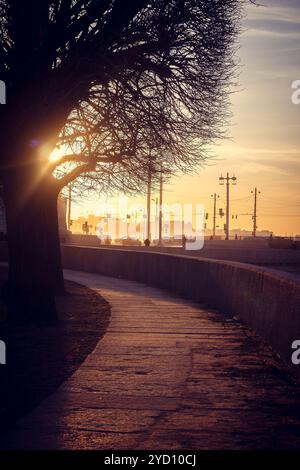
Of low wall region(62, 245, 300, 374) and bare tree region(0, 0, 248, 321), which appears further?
bare tree region(0, 0, 248, 321)

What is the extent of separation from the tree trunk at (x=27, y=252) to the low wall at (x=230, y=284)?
3.73 meters

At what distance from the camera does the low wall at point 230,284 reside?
9.05 meters

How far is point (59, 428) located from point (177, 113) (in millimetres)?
10648

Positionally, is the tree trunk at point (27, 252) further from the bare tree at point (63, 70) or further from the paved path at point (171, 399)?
the paved path at point (171, 399)

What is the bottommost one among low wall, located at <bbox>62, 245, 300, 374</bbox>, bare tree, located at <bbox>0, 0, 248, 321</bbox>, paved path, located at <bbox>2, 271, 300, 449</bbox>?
paved path, located at <bbox>2, 271, 300, 449</bbox>

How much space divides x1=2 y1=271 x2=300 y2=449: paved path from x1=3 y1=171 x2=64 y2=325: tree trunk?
87.4 inches

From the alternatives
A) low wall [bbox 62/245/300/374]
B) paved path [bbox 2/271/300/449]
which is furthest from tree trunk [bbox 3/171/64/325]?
low wall [bbox 62/245/300/374]

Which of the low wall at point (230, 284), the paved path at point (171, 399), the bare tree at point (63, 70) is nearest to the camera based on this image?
the paved path at point (171, 399)

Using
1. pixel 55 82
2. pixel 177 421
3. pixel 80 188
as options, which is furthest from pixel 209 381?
pixel 80 188

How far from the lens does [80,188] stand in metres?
21.9

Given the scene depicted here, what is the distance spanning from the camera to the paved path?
5551 millimetres

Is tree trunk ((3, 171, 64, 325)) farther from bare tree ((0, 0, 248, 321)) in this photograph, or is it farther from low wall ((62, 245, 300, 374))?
low wall ((62, 245, 300, 374))

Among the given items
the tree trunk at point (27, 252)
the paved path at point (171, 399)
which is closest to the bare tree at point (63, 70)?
the tree trunk at point (27, 252)

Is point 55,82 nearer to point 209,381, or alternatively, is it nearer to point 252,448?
point 209,381
